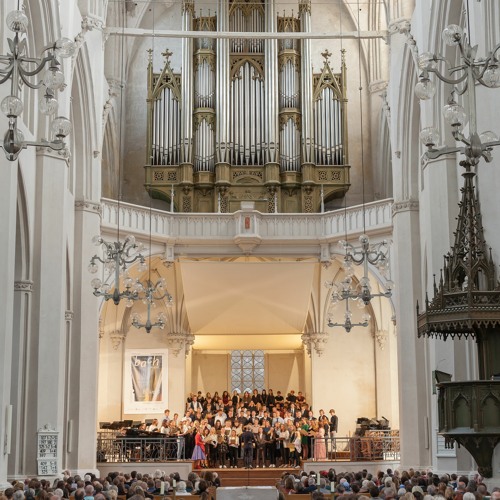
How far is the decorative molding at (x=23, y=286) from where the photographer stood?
16188 millimetres

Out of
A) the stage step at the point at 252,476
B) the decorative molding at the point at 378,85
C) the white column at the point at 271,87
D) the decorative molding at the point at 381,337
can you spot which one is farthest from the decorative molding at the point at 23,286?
the decorative molding at the point at 378,85

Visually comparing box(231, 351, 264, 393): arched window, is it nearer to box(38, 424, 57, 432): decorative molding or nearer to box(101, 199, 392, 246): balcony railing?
box(101, 199, 392, 246): balcony railing

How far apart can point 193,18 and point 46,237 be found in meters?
12.8

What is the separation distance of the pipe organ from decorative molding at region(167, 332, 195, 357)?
418cm

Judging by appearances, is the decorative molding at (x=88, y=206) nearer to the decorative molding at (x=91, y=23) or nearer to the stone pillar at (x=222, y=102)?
the decorative molding at (x=91, y=23)

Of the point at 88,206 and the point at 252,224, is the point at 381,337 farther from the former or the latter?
the point at 88,206

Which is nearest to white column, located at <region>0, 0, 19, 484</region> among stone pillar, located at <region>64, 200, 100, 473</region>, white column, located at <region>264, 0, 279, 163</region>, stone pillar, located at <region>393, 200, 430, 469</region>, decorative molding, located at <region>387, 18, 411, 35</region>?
stone pillar, located at <region>64, 200, 100, 473</region>

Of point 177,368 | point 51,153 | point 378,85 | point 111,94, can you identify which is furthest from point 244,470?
point 378,85

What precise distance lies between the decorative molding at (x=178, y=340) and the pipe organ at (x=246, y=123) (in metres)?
4.18

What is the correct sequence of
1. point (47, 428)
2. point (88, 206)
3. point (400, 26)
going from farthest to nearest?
point (88, 206), point (400, 26), point (47, 428)

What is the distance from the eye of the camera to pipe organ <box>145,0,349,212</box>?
26562 mm

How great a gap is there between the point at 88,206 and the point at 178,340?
8073 mm

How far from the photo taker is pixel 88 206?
21.2m

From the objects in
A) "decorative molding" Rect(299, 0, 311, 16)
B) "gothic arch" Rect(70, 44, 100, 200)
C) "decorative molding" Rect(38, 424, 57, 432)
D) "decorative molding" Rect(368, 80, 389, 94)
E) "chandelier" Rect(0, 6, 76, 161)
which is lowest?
"decorative molding" Rect(38, 424, 57, 432)
